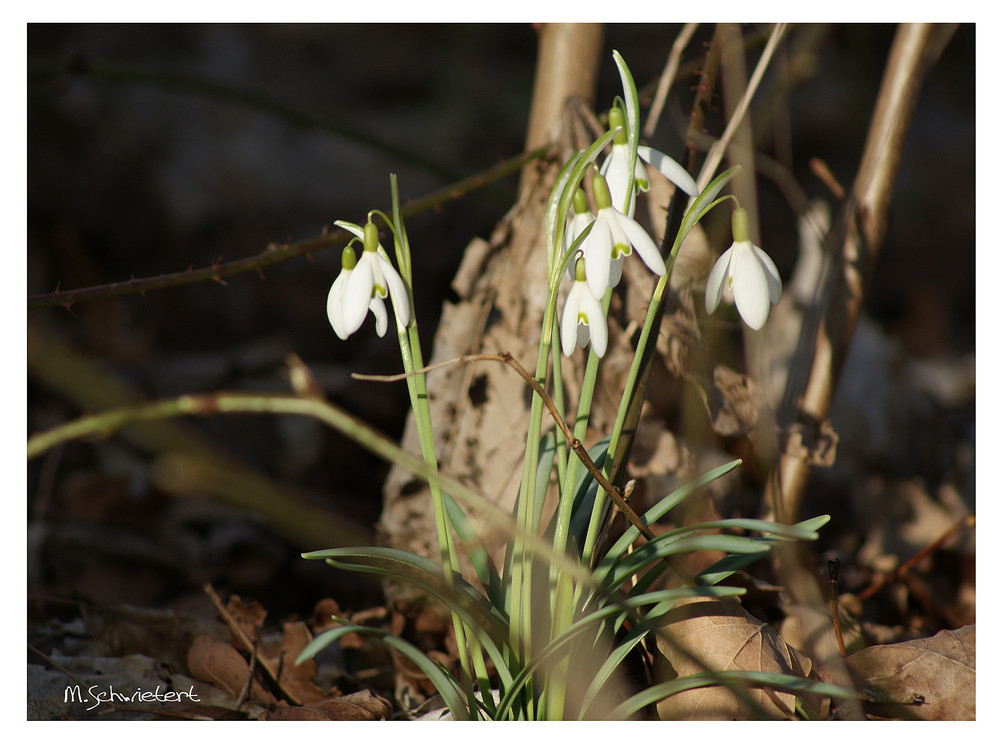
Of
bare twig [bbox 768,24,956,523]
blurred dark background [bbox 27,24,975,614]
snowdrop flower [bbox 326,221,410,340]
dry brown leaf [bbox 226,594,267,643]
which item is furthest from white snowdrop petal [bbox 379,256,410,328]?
blurred dark background [bbox 27,24,975,614]

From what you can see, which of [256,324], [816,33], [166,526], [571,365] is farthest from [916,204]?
[166,526]

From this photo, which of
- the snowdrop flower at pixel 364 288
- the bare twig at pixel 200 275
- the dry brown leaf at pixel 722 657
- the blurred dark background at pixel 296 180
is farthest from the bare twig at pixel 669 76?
the blurred dark background at pixel 296 180

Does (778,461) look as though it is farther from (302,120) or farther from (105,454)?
(105,454)

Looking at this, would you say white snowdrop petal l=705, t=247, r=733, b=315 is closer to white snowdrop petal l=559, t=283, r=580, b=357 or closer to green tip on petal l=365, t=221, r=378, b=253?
white snowdrop petal l=559, t=283, r=580, b=357

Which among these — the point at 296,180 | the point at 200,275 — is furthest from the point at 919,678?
the point at 296,180

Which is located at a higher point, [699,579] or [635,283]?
[635,283]

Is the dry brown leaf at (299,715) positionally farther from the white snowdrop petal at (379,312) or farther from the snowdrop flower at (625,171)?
the snowdrop flower at (625,171)

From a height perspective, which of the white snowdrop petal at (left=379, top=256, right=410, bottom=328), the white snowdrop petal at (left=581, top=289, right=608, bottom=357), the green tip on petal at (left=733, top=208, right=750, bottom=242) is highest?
the green tip on petal at (left=733, top=208, right=750, bottom=242)
